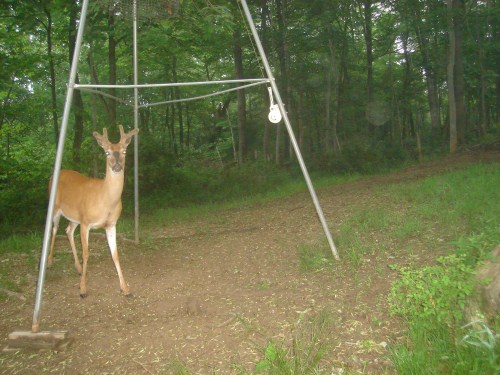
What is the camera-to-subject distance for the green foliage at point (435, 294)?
9.78 ft

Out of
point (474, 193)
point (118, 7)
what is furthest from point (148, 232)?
point (474, 193)

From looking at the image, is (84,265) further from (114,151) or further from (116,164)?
(114,151)

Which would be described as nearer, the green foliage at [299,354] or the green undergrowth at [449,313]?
the green undergrowth at [449,313]

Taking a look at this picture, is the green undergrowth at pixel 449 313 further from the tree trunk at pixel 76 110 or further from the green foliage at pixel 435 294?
the tree trunk at pixel 76 110

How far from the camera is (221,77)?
2397cm

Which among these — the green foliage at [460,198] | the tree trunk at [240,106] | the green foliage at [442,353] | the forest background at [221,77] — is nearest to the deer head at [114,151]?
the forest background at [221,77]

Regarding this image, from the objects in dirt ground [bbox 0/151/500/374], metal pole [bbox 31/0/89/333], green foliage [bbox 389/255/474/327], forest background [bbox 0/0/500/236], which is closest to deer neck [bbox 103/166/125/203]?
metal pole [bbox 31/0/89/333]

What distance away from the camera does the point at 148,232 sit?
7.64m

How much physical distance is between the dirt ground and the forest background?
240cm

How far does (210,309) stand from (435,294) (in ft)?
6.02

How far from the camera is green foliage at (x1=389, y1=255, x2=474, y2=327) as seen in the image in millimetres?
2980

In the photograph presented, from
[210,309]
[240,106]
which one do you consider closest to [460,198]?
[210,309]

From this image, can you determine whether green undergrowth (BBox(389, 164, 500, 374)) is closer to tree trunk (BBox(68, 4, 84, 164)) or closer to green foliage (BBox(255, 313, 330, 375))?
green foliage (BBox(255, 313, 330, 375))

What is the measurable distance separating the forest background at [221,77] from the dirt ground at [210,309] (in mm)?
2404
